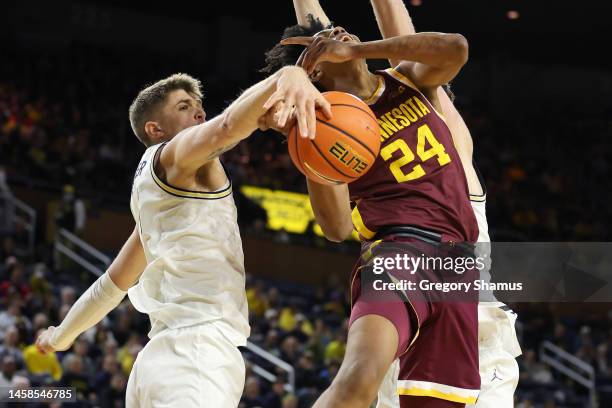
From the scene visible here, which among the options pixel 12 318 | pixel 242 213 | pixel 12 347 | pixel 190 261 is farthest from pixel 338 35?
pixel 242 213

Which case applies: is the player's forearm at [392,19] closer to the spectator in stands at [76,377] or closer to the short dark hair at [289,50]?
the short dark hair at [289,50]

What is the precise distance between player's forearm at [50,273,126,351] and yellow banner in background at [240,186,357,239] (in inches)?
513

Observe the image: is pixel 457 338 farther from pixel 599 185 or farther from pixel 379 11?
pixel 599 185

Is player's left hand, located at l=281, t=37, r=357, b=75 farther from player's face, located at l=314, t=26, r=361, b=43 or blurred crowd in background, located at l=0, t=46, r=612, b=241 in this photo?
blurred crowd in background, located at l=0, t=46, r=612, b=241

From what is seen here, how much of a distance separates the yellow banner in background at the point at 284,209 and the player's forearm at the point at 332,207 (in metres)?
13.6

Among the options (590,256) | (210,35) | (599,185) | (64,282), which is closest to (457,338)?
(590,256)

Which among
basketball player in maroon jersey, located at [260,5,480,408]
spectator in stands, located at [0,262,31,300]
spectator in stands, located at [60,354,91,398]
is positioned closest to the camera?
basketball player in maroon jersey, located at [260,5,480,408]

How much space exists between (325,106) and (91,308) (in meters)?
1.90

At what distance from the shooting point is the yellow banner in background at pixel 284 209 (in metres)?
18.0

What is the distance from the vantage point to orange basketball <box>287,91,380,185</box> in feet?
12.2

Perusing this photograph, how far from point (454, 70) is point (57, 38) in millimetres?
18079

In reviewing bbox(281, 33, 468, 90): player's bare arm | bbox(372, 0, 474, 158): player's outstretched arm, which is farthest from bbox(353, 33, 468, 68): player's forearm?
bbox(372, 0, 474, 158): player's outstretched arm

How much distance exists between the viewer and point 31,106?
58.5 ft

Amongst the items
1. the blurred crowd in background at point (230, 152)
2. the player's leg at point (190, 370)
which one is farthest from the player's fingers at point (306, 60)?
the blurred crowd in background at point (230, 152)
